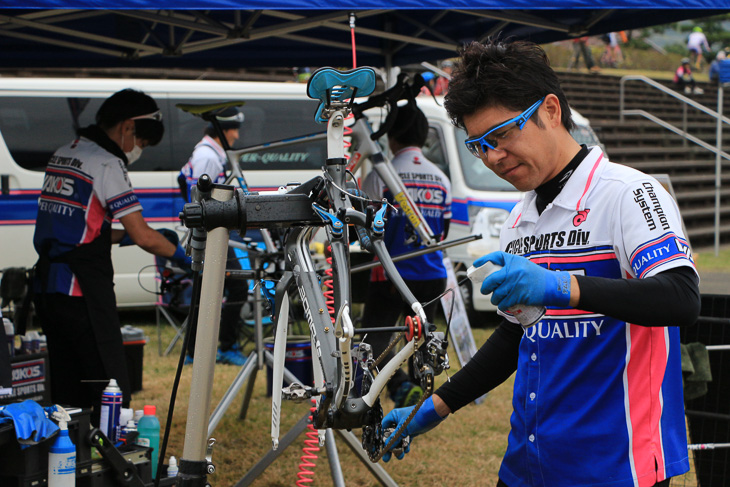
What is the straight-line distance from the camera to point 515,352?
2.06 metres

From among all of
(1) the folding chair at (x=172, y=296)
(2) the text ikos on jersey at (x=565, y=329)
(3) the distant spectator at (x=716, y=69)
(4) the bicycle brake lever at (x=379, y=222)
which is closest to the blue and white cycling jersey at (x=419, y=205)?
(1) the folding chair at (x=172, y=296)

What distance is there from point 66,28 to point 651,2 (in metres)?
3.30

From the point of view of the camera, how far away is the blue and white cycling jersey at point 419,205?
500cm

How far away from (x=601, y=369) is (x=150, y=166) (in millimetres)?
7328

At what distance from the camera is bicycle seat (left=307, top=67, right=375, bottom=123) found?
1.69m

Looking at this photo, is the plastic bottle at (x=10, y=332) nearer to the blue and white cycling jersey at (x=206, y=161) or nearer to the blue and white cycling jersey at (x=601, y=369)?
the blue and white cycling jersey at (x=206, y=161)

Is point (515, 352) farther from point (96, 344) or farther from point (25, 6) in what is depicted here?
point (96, 344)

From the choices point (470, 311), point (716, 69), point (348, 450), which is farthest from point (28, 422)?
point (716, 69)

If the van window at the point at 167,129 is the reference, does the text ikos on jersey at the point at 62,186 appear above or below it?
below

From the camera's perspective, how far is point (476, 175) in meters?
8.48

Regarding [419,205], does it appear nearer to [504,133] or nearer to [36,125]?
[504,133]

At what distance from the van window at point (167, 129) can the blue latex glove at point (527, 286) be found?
21.3 ft

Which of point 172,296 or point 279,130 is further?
point 279,130

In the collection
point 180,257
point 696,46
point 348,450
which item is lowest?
point 348,450
